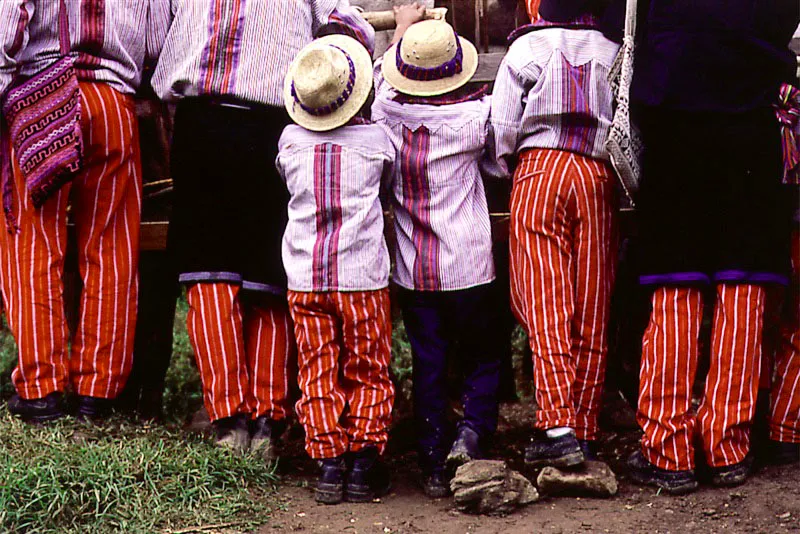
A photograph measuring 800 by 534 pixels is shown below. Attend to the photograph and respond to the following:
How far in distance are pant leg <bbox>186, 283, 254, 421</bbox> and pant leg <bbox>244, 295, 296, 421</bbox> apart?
96 mm

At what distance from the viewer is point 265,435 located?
13.0 feet

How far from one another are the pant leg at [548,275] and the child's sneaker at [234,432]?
110 cm

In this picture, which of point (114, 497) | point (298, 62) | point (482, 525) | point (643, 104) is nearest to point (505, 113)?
point (643, 104)

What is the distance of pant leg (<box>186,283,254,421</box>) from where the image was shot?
3912 mm

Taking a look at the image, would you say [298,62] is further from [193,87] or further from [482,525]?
[482,525]

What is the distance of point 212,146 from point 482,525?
1706mm

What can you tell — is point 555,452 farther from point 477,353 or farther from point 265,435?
point 265,435

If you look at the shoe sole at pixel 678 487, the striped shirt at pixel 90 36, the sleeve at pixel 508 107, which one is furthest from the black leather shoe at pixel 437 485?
the striped shirt at pixel 90 36

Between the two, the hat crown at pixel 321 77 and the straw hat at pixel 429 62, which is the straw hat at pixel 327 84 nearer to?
the hat crown at pixel 321 77

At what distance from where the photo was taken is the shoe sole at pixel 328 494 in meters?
3.68

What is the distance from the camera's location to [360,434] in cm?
372

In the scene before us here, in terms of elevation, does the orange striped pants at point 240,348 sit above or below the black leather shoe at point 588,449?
above

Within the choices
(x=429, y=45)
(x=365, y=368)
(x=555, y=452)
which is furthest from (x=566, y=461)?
(x=429, y=45)

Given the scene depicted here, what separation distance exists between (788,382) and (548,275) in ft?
3.21
